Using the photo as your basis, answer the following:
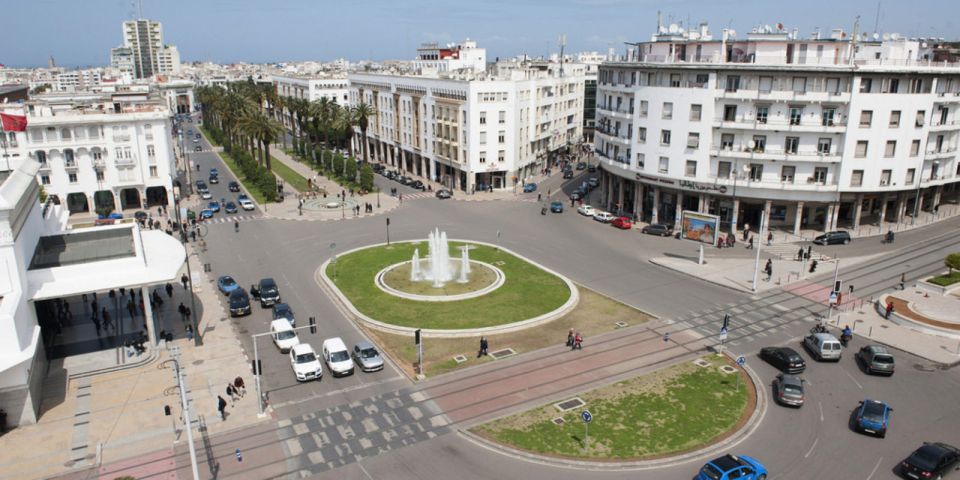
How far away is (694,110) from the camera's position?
72.9 meters

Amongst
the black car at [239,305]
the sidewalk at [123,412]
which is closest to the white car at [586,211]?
the black car at [239,305]

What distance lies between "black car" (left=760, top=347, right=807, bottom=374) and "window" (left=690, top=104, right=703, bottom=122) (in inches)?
1429

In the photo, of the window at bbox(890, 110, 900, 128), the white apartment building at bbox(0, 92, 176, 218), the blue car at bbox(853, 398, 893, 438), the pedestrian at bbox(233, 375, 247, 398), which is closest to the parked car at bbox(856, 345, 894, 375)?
the blue car at bbox(853, 398, 893, 438)

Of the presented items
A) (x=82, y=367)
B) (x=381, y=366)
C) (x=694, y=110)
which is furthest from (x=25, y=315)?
(x=694, y=110)

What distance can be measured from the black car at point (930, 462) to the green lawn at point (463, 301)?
84.8 ft

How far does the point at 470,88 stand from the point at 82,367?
219 ft

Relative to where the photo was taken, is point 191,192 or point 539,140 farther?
point 539,140

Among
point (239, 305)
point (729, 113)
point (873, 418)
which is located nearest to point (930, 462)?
point (873, 418)

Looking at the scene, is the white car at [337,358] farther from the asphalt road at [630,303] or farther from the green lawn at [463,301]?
the green lawn at [463,301]

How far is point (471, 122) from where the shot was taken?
3851 inches

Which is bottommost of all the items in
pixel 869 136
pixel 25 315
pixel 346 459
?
pixel 346 459

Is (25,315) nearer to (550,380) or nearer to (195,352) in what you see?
(195,352)

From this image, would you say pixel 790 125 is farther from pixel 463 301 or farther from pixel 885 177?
pixel 463 301

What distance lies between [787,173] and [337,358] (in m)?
54.9
